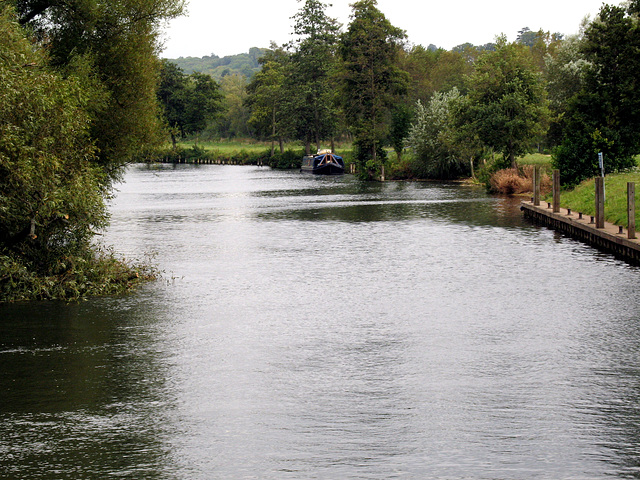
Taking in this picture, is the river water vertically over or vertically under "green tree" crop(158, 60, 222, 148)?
under

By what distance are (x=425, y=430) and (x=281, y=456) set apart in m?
1.72

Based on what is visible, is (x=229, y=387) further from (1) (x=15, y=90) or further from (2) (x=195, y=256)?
(2) (x=195, y=256)

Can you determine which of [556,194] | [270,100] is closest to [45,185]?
[556,194]

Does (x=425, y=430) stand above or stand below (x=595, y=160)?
below

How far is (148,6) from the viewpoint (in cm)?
2491

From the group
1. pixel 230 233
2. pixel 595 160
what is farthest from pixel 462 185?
pixel 230 233

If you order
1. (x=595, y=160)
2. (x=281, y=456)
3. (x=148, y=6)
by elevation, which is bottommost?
(x=281, y=456)

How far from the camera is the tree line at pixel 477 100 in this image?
4178 centimetres

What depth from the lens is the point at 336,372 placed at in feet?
37.7

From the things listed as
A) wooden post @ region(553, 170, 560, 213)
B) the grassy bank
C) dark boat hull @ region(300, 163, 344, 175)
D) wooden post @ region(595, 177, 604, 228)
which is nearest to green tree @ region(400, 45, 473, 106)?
dark boat hull @ region(300, 163, 344, 175)

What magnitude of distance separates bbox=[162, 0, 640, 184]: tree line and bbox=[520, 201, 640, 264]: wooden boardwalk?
25.6ft

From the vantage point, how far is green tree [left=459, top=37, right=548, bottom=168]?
181 ft

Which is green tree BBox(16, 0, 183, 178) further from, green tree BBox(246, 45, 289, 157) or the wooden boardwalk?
green tree BBox(246, 45, 289, 157)

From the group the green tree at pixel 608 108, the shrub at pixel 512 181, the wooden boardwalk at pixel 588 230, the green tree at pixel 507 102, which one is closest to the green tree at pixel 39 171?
the wooden boardwalk at pixel 588 230
